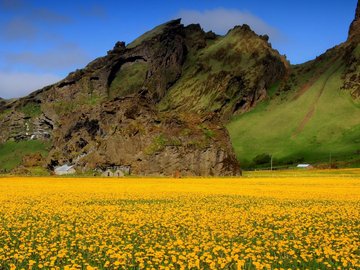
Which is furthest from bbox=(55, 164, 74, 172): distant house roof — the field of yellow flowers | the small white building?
the field of yellow flowers

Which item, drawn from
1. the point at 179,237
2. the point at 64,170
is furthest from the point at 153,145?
the point at 179,237

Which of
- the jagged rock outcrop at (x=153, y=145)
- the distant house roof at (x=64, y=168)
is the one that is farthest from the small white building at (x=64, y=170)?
the jagged rock outcrop at (x=153, y=145)

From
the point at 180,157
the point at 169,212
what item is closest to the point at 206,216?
the point at 169,212

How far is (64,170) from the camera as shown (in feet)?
388

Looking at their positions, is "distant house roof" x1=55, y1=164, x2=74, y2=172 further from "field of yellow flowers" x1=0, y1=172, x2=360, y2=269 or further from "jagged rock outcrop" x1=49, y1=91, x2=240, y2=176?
"field of yellow flowers" x1=0, y1=172, x2=360, y2=269

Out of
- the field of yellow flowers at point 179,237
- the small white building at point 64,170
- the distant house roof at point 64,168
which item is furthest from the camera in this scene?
the distant house roof at point 64,168

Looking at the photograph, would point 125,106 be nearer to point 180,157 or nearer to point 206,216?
point 180,157

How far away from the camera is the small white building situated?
116 meters

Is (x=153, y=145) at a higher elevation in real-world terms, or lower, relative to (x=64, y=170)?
higher

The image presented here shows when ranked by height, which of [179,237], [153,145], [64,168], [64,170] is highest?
[153,145]

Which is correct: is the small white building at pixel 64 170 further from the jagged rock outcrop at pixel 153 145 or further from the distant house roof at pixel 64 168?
the jagged rock outcrop at pixel 153 145

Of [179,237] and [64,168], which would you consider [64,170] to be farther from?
[179,237]

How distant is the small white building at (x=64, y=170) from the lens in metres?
116

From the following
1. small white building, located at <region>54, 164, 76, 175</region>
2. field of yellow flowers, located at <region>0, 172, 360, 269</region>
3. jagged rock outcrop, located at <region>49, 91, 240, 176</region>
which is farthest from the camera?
small white building, located at <region>54, 164, 76, 175</region>
